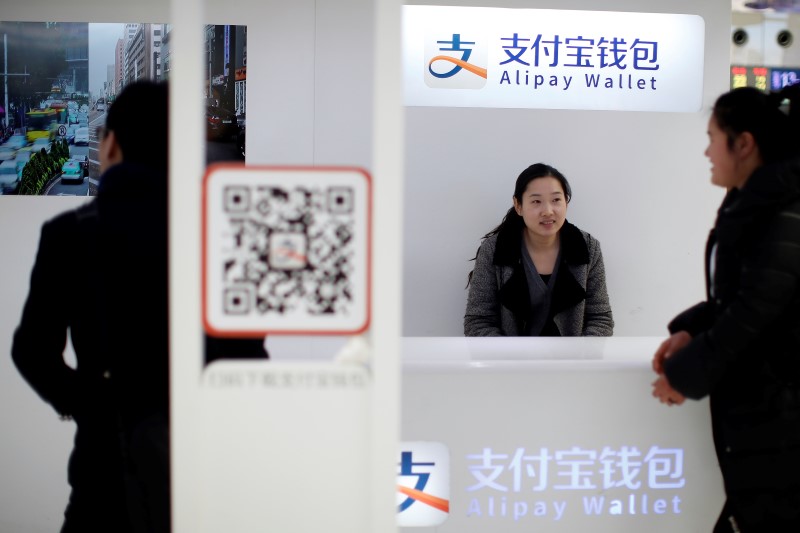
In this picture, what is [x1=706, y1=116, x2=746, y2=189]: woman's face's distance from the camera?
81.0 inches

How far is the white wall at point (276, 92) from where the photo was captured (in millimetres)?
3490

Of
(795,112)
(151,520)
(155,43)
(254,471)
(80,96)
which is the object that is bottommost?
(151,520)

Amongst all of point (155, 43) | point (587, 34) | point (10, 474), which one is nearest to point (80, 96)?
point (155, 43)

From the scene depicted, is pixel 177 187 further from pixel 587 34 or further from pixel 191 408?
pixel 587 34

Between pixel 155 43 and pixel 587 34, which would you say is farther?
pixel 587 34

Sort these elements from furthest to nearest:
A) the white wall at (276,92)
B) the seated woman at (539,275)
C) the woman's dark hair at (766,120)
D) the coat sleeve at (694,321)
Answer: the white wall at (276,92), the seated woman at (539,275), the coat sleeve at (694,321), the woman's dark hair at (766,120)

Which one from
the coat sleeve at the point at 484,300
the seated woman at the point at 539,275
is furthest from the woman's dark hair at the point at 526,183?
the coat sleeve at the point at 484,300

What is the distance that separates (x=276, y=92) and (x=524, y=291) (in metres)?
1.32

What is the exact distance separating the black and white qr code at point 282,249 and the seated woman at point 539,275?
186 centimetres

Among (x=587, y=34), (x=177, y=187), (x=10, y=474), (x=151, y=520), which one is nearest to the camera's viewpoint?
(x=177, y=187)

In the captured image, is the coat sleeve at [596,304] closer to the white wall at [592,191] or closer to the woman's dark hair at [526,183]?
the woman's dark hair at [526,183]

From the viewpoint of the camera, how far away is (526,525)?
2.34 meters

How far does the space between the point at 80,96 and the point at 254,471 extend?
2357 mm

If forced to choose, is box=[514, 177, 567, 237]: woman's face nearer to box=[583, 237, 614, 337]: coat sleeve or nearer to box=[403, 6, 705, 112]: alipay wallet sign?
box=[583, 237, 614, 337]: coat sleeve
